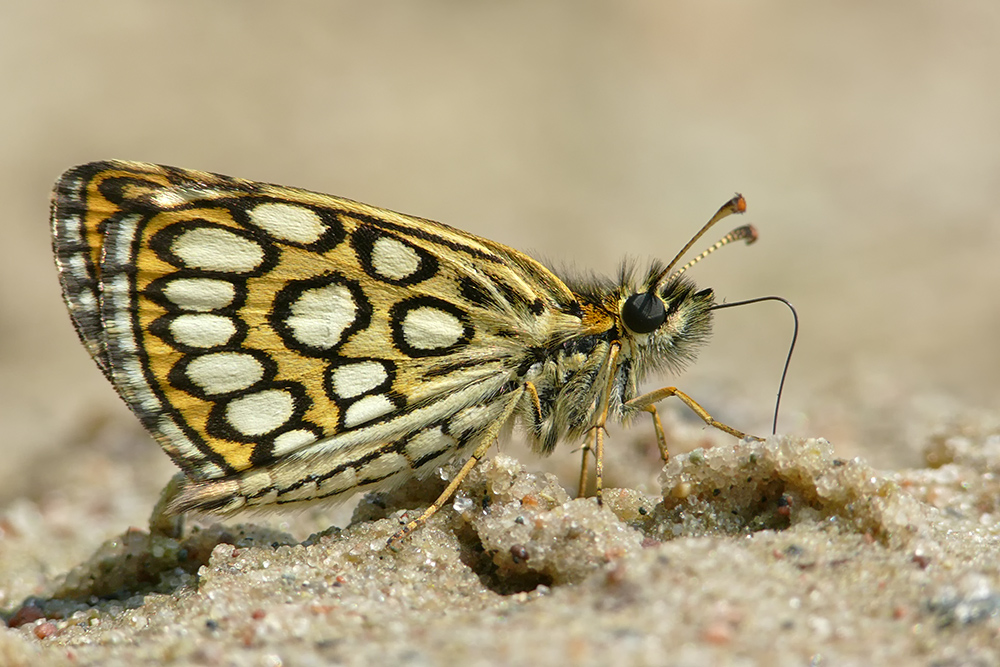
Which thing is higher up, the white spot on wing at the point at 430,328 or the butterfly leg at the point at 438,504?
the white spot on wing at the point at 430,328

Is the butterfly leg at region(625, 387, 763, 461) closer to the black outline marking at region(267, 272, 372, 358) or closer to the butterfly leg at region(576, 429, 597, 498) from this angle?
the butterfly leg at region(576, 429, 597, 498)

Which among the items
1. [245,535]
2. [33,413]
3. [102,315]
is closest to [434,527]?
[245,535]

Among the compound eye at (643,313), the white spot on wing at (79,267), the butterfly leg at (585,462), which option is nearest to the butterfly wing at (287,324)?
the white spot on wing at (79,267)

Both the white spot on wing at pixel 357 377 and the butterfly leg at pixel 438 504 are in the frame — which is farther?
the white spot on wing at pixel 357 377

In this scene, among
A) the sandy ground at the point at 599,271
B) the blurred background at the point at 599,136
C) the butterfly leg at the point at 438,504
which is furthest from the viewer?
the blurred background at the point at 599,136

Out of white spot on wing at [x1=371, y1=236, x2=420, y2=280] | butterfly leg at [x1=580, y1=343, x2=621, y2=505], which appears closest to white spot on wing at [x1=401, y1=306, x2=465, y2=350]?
white spot on wing at [x1=371, y1=236, x2=420, y2=280]

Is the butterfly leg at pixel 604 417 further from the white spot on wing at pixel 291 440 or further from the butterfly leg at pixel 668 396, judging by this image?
the white spot on wing at pixel 291 440
